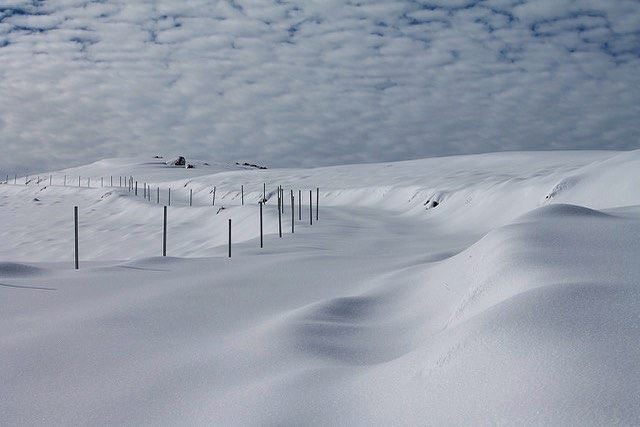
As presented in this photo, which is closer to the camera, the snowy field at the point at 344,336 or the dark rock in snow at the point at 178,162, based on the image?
the snowy field at the point at 344,336

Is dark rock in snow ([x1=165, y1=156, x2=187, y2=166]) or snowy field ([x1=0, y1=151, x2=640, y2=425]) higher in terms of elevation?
dark rock in snow ([x1=165, y1=156, x2=187, y2=166])

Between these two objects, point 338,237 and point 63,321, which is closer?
point 63,321

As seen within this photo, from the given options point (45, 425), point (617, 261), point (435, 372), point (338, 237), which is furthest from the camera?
point (338, 237)

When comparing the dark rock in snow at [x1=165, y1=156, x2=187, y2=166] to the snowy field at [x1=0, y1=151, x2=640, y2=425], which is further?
the dark rock in snow at [x1=165, y1=156, x2=187, y2=166]

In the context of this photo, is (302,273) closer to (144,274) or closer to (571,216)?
(144,274)

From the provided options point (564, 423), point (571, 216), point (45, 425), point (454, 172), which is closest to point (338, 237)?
point (571, 216)

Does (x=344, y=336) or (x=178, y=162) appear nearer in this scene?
(x=344, y=336)

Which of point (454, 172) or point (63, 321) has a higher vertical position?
point (454, 172)

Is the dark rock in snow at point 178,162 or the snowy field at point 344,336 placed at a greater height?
the dark rock in snow at point 178,162

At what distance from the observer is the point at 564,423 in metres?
2.44

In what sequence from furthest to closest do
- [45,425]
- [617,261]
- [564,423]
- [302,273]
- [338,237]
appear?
[338,237], [302,273], [617,261], [45,425], [564,423]

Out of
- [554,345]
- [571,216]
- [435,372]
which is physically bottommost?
[435,372]

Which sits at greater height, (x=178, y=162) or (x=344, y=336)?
(x=178, y=162)

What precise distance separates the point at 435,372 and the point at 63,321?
4149 millimetres
